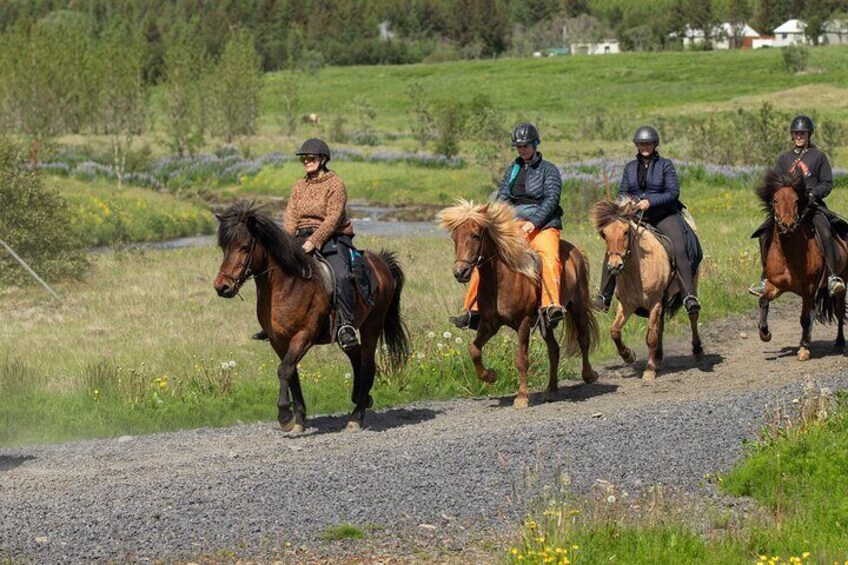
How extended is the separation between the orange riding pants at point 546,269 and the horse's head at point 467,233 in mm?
726

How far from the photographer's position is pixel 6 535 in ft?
29.9

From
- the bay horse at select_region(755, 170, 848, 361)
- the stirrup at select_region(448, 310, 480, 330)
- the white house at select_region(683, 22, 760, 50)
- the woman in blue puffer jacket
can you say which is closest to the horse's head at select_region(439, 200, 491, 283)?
the stirrup at select_region(448, 310, 480, 330)

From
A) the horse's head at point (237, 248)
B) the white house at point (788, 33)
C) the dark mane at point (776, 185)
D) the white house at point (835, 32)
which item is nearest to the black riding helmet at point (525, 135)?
the horse's head at point (237, 248)

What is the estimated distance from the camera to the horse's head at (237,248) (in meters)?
12.5

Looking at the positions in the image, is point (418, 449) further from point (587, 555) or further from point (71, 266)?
point (71, 266)

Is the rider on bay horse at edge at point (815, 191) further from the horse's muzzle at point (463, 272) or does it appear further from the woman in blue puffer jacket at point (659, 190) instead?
the horse's muzzle at point (463, 272)

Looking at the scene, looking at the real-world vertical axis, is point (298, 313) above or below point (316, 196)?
below

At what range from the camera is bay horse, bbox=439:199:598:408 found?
13531mm

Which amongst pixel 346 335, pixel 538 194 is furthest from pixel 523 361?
pixel 346 335

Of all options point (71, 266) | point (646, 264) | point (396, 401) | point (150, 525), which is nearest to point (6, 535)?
point (150, 525)

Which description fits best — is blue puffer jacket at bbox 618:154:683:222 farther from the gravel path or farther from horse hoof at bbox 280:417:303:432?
horse hoof at bbox 280:417:303:432

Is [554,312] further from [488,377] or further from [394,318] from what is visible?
[394,318]

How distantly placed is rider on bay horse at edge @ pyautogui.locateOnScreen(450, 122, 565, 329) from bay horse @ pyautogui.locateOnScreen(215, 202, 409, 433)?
3.92 ft

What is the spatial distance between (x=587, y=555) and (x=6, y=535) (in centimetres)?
395
